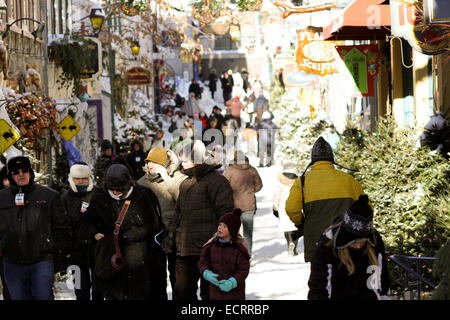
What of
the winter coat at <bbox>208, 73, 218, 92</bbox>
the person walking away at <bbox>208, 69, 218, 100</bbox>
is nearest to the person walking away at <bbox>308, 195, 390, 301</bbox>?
the person walking away at <bbox>208, 69, 218, 100</bbox>

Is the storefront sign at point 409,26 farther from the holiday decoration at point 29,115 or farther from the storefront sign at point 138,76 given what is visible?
the storefront sign at point 138,76

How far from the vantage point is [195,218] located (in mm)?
8625

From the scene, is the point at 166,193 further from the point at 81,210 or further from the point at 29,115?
the point at 29,115

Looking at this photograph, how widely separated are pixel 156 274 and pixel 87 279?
1286 millimetres

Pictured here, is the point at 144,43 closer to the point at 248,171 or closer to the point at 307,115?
the point at 307,115

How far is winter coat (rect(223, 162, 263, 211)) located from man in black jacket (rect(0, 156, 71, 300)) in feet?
17.6

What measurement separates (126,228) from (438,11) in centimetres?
351

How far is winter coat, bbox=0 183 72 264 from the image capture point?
7.78 m

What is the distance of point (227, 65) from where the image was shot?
55.0 m

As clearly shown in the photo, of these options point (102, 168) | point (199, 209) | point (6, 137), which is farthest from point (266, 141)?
point (199, 209)

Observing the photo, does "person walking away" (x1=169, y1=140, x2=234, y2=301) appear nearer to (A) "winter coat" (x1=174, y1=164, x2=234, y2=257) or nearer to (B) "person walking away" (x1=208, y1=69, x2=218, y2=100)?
(A) "winter coat" (x1=174, y1=164, x2=234, y2=257)
